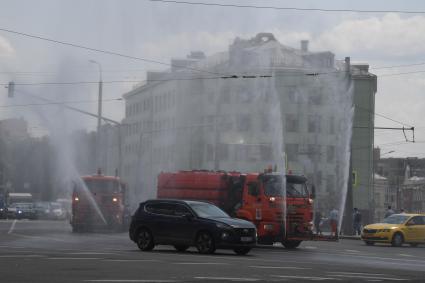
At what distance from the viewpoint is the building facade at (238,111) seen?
3972 cm

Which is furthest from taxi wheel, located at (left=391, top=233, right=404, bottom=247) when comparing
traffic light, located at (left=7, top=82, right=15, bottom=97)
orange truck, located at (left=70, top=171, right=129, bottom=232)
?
traffic light, located at (left=7, top=82, right=15, bottom=97)

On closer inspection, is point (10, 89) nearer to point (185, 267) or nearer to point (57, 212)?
point (185, 267)

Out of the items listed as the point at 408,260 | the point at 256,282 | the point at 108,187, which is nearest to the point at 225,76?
the point at 108,187

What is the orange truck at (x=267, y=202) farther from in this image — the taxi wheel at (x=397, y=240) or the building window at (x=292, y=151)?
the building window at (x=292, y=151)

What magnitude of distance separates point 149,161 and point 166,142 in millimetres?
2765

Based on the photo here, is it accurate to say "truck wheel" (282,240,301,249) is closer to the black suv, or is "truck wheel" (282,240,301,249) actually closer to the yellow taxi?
the black suv

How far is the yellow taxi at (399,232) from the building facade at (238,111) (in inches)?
190

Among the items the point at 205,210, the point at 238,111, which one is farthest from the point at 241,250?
the point at 238,111

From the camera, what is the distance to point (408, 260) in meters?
27.0

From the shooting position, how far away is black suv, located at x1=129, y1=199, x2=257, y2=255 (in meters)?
25.5

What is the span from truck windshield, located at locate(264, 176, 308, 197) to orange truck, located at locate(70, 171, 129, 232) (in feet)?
48.6

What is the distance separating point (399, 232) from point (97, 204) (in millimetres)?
14982

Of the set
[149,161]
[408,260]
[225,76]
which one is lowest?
[408,260]

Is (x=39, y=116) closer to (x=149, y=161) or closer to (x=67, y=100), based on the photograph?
(x=67, y=100)
